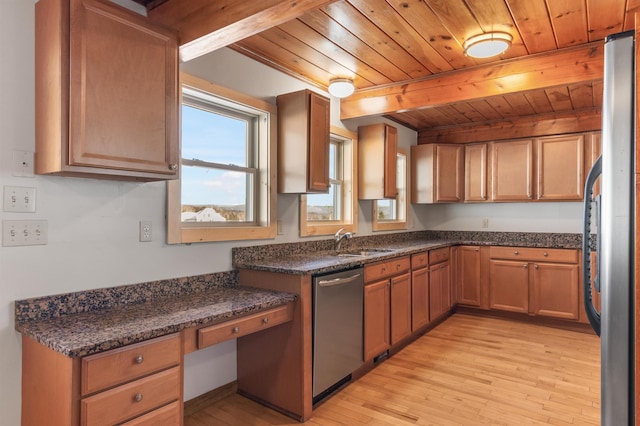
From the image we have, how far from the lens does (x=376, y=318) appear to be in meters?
3.12

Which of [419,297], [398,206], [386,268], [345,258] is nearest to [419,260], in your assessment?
[419,297]

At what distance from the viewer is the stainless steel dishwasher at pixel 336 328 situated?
8.23 feet

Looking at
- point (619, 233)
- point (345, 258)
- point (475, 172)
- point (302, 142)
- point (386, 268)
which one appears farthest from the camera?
point (475, 172)

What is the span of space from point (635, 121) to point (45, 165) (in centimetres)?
211

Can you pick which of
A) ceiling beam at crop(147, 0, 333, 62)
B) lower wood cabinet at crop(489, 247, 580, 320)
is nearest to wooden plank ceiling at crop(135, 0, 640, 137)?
ceiling beam at crop(147, 0, 333, 62)

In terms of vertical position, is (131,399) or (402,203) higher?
(402,203)

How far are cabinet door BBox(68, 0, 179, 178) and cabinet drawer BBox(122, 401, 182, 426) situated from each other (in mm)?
1058

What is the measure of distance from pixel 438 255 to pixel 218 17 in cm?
335

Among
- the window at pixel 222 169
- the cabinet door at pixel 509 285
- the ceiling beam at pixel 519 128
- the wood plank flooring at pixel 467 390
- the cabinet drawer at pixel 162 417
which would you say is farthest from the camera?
the cabinet door at pixel 509 285

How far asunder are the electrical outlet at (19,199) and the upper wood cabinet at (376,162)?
2849mm

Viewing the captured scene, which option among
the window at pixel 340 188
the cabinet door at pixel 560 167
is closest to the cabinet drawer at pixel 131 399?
the window at pixel 340 188

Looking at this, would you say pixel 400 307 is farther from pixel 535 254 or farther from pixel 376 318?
pixel 535 254

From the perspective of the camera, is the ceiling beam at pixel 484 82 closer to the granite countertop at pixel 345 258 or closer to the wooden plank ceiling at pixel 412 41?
the wooden plank ceiling at pixel 412 41

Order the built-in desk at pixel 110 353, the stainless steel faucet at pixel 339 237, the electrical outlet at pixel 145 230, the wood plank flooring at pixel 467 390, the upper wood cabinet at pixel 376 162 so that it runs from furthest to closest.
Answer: the upper wood cabinet at pixel 376 162 → the stainless steel faucet at pixel 339 237 → the wood plank flooring at pixel 467 390 → the electrical outlet at pixel 145 230 → the built-in desk at pixel 110 353
